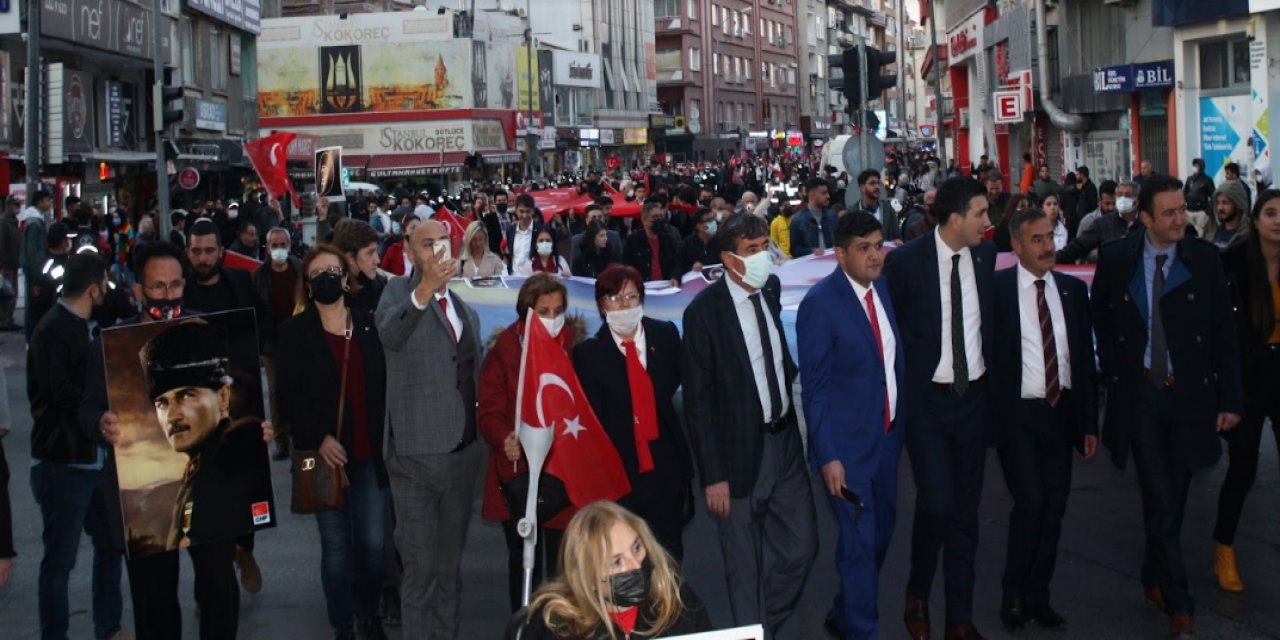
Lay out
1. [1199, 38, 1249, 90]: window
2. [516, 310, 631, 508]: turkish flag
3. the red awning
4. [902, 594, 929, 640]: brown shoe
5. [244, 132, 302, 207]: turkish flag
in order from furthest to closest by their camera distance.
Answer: the red awning
[1199, 38, 1249, 90]: window
[244, 132, 302, 207]: turkish flag
[902, 594, 929, 640]: brown shoe
[516, 310, 631, 508]: turkish flag

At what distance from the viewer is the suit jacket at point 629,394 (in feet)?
21.0

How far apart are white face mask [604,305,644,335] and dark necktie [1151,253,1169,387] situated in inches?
91.0

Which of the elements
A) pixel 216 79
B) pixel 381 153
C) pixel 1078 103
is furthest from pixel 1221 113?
pixel 381 153

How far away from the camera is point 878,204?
15.2 m

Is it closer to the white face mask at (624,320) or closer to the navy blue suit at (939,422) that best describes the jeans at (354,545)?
the white face mask at (624,320)

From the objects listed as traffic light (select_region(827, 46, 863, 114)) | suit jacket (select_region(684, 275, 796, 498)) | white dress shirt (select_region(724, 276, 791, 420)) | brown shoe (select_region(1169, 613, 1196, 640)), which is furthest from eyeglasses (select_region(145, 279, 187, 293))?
traffic light (select_region(827, 46, 863, 114))

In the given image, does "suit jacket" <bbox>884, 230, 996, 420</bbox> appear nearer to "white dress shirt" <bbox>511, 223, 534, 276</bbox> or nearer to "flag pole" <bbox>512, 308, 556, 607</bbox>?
"flag pole" <bbox>512, 308, 556, 607</bbox>

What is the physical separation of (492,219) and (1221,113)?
12534mm

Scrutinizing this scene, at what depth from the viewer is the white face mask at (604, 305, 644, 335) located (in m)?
6.35

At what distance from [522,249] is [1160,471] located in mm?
9454

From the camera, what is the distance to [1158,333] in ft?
22.4

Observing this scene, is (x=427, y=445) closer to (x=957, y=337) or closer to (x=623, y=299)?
(x=623, y=299)

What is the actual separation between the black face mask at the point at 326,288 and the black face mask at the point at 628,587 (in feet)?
10.4

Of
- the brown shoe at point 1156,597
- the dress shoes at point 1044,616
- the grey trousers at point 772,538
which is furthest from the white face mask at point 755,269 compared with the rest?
the brown shoe at point 1156,597
